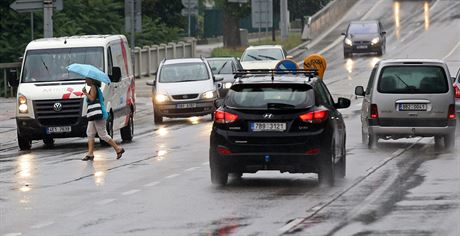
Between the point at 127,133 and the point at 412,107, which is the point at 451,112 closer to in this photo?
the point at 412,107

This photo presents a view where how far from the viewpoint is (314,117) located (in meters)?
19.8

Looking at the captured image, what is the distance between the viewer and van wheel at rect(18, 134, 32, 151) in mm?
29273

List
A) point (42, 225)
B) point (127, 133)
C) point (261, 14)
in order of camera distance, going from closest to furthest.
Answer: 1. point (42, 225)
2. point (127, 133)
3. point (261, 14)

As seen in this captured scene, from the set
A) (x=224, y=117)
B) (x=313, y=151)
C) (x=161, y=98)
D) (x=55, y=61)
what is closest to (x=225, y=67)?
(x=161, y=98)

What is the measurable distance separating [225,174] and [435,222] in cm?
509

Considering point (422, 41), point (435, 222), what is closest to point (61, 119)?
point (435, 222)

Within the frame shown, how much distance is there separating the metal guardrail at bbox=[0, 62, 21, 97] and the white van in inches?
606

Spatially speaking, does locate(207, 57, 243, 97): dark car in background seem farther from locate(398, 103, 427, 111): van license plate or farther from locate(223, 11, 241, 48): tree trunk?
locate(223, 11, 241, 48): tree trunk

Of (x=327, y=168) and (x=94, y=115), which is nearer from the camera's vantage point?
(x=327, y=168)

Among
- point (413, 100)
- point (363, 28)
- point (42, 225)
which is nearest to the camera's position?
point (42, 225)

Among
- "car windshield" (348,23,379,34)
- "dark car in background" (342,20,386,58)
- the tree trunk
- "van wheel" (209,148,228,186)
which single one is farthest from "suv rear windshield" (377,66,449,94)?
the tree trunk

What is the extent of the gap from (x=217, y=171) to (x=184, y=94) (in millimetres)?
17142

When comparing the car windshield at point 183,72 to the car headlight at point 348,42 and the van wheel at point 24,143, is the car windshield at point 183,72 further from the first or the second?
the car headlight at point 348,42

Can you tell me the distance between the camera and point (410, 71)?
27188mm
